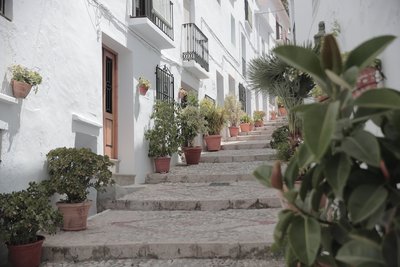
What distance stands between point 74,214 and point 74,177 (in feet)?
1.41

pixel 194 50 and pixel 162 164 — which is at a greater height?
pixel 194 50

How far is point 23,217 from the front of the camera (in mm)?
3330

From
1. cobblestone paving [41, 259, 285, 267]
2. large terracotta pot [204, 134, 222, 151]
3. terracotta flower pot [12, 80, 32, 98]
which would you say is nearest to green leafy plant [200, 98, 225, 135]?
large terracotta pot [204, 134, 222, 151]

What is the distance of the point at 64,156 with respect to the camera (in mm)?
4484

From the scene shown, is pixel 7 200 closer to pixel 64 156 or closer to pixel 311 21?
pixel 64 156

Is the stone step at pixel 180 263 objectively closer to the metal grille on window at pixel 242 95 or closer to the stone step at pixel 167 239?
the stone step at pixel 167 239

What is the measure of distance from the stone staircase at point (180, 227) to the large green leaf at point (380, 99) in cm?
251

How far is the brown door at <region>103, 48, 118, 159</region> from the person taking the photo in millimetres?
7000

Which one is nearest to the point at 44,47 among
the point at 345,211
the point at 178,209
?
the point at 178,209

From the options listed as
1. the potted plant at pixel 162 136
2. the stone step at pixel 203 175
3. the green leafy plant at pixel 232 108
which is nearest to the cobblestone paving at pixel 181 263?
the stone step at pixel 203 175

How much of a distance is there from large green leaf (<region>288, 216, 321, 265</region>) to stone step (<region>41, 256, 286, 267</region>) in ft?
7.16

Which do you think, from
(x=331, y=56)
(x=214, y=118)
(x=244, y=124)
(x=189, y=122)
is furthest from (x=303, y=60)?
(x=244, y=124)

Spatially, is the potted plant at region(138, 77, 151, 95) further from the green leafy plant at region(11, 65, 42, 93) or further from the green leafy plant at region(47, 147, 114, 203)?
the green leafy plant at region(11, 65, 42, 93)

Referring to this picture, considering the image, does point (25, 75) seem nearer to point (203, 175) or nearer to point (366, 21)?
point (366, 21)
